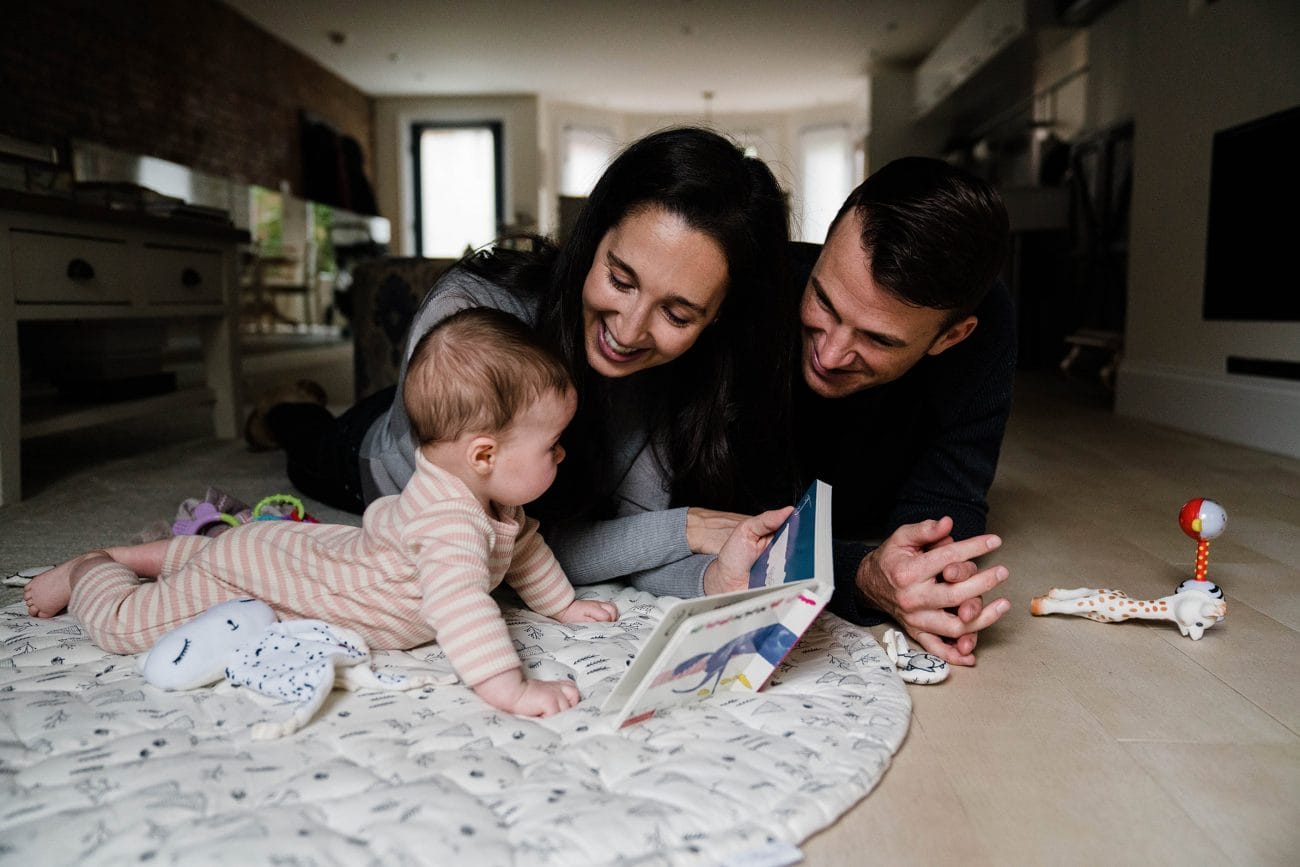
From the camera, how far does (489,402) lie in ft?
3.48

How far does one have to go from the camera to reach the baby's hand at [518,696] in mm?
986

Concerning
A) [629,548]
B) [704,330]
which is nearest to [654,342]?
[704,330]

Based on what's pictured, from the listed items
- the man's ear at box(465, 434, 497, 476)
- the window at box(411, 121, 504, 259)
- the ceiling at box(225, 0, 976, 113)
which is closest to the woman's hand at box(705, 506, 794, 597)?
the man's ear at box(465, 434, 497, 476)

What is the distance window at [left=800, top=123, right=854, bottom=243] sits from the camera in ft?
35.7

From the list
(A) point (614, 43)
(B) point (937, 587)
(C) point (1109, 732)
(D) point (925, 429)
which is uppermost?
(A) point (614, 43)

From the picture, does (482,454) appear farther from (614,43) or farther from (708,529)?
(614,43)

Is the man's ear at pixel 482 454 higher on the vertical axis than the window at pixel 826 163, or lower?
lower

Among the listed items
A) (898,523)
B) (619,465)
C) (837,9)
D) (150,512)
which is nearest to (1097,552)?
(898,523)

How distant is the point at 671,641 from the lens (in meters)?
0.87

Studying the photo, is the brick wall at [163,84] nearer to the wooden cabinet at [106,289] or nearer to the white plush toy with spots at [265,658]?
the wooden cabinet at [106,289]

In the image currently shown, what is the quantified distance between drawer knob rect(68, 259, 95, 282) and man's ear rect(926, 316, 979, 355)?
1.95 m

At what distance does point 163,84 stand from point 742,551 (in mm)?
6251

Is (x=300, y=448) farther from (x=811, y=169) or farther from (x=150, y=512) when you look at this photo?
(x=811, y=169)

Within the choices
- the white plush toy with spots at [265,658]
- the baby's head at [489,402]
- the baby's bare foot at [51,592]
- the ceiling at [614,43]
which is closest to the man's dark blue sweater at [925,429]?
the baby's head at [489,402]
